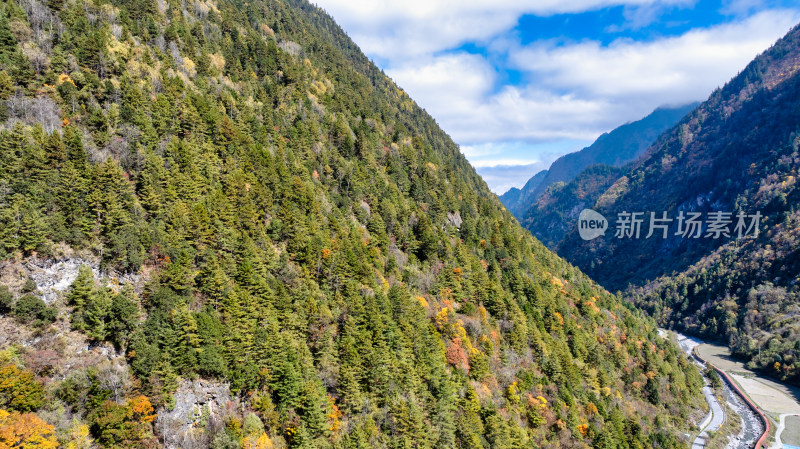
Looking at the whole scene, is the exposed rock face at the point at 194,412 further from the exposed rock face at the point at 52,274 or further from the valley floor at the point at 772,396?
the valley floor at the point at 772,396

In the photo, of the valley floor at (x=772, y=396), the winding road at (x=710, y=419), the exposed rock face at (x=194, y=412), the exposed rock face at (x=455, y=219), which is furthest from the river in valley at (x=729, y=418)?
the exposed rock face at (x=194, y=412)

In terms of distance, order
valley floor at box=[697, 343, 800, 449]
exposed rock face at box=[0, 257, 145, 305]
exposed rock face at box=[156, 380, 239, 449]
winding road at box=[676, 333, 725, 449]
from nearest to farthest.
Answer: exposed rock face at box=[0, 257, 145, 305], exposed rock face at box=[156, 380, 239, 449], winding road at box=[676, 333, 725, 449], valley floor at box=[697, 343, 800, 449]

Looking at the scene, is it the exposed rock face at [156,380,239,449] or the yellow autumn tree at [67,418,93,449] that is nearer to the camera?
the yellow autumn tree at [67,418,93,449]

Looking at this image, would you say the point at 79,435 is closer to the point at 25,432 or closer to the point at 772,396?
the point at 25,432

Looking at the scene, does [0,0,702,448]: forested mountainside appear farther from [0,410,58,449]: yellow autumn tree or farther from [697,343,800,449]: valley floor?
[697,343,800,449]: valley floor

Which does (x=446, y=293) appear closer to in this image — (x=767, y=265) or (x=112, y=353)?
(x=112, y=353)

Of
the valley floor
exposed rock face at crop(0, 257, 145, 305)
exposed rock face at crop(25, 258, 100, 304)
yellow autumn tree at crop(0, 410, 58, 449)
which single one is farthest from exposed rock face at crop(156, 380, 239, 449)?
the valley floor
